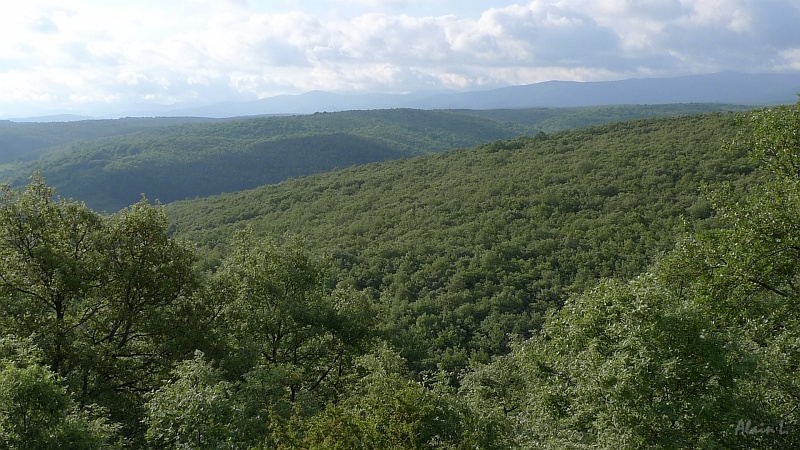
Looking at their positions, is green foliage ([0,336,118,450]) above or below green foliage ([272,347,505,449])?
above

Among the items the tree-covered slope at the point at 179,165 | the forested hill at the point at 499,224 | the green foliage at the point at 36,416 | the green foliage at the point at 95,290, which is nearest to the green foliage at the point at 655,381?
the green foliage at the point at 36,416

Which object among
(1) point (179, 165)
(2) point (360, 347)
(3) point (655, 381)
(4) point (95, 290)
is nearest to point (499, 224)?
(2) point (360, 347)

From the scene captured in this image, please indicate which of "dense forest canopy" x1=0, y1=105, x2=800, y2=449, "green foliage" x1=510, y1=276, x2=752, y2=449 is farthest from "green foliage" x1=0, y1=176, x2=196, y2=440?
"green foliage" x1=510, y1=276, x2=752, y2=449

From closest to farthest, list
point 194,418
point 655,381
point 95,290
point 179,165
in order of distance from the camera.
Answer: point 655,381
point 194,418
point 95,290
point 179,165

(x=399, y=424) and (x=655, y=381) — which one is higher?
(x=655, y=381)

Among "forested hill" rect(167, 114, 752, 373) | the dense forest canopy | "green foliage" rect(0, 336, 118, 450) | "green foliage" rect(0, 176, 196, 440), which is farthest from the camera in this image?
"forested hill" rect(167, 114, 752, 373)

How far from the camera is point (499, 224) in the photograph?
51000 millimetres

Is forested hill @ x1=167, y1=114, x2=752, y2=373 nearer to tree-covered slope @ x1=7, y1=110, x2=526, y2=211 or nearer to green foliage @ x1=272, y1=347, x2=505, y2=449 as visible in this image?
green foliage @ x1=272, y1=347, x2=505, y2=449

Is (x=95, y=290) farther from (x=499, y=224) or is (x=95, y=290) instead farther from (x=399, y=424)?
(x=499, y=224)

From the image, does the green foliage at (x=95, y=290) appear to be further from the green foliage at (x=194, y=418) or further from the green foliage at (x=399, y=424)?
the green foliage at (x=399, y=424)

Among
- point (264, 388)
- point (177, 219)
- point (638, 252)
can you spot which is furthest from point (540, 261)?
point (177, 219)

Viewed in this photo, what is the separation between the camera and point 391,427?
351 inches

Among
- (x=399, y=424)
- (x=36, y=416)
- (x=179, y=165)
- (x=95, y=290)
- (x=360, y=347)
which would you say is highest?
(x=95, y=290)

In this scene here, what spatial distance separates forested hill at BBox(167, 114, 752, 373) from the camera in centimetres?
3653
